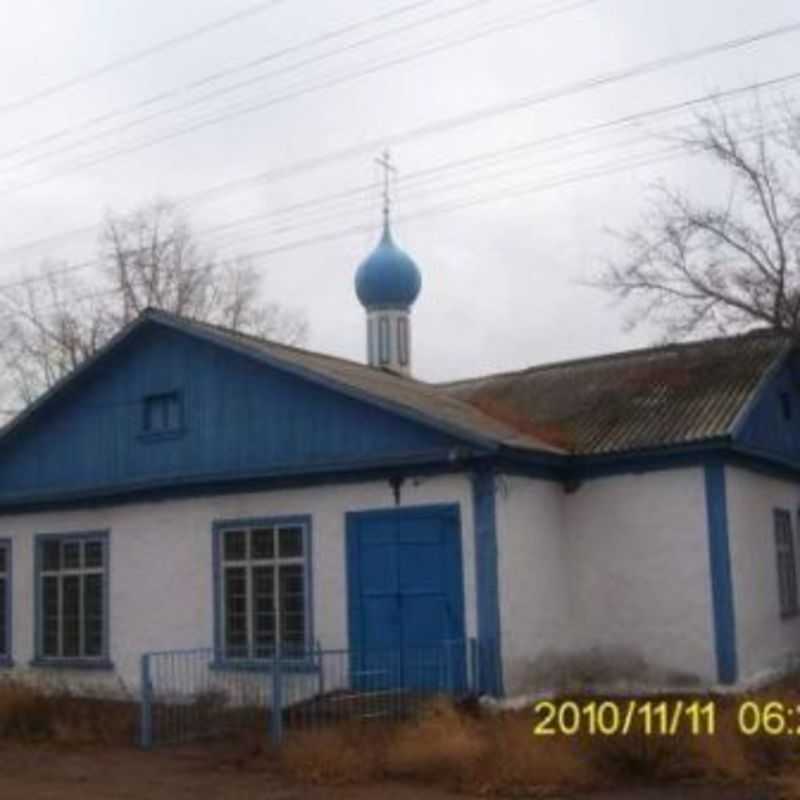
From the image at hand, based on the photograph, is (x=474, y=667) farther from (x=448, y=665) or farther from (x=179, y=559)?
(x=179, y=559)

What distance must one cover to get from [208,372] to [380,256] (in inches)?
305

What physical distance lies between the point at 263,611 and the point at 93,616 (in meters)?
3.33

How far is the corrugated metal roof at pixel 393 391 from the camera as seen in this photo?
17.4 metres

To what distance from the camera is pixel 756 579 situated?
18.7m

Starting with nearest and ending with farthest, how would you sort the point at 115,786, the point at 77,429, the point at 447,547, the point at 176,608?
1. the point at 115,786
2. the point at 447,547
3. the point at 176,608
4. the point at 77,429

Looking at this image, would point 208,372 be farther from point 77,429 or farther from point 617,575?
point 617,575

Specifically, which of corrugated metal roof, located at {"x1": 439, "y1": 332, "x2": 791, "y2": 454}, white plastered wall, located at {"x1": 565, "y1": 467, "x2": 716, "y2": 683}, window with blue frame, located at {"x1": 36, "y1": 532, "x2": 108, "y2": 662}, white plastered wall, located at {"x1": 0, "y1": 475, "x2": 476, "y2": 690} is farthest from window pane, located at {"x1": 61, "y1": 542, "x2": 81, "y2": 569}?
white plastered wall, located at {"x1": 565, "y1": 467, "x2": 716, "y2": 683}

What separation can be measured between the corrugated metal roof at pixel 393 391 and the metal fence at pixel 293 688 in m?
2.66

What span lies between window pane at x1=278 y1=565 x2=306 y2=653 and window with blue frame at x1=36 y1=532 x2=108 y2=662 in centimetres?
332

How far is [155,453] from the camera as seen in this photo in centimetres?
2034

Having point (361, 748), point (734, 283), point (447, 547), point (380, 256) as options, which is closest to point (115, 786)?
point (361, 748)

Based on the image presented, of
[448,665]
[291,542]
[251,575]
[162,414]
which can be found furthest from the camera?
[162,414]
